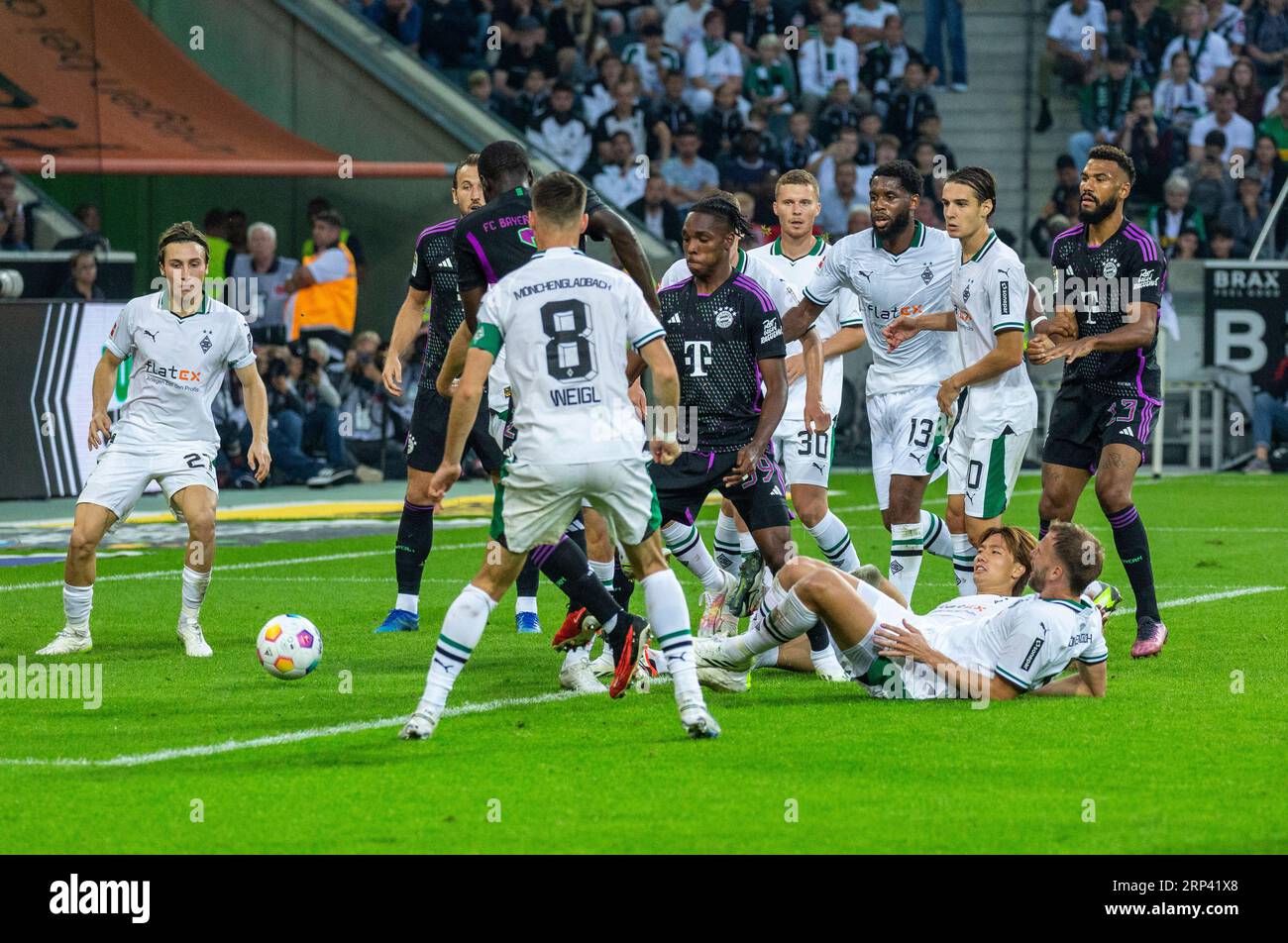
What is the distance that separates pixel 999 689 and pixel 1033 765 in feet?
4.24

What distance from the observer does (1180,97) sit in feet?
83.9

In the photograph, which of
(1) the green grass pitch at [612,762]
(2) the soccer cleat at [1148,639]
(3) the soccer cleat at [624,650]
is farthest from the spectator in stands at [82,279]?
(2) the soccer cleat at [1148,639]

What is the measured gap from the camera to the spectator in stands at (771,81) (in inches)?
998

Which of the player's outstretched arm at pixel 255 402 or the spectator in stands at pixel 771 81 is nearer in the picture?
the player's outstretched arm at pixel 255 402

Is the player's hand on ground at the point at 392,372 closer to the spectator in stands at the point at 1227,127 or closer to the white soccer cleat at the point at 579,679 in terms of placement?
the white soccer cleat at the point at 579,679

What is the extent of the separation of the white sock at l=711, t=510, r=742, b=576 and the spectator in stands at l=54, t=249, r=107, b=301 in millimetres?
9258

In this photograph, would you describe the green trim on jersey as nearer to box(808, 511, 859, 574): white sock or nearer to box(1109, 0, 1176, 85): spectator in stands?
box(808, 511, 859, 574): white sock

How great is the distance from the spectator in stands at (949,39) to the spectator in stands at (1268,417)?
6707 mm

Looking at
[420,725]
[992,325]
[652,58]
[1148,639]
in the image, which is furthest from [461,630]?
[652,58]

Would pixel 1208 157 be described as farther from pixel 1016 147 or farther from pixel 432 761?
pixel 432 761

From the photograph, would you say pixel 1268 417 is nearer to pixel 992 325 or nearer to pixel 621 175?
pixel 621 175

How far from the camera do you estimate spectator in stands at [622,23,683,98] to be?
2528 centimetres

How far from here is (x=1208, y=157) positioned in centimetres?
2450
